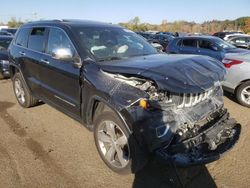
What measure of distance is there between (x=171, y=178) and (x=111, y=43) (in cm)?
221

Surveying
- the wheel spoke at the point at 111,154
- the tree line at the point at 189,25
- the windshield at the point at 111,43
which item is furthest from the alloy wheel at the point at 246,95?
the tree line at the point at 189,25

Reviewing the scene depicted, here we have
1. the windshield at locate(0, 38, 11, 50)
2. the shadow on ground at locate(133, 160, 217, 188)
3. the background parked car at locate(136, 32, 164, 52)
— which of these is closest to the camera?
the shadow on ground at locate(133, 160, 217, 188)

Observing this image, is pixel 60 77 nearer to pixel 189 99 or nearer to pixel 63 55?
pixel 63 55

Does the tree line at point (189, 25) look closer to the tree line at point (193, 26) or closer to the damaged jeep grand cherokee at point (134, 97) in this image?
the tree line at point (193, 26)

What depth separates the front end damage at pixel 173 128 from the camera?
2906 millimetres

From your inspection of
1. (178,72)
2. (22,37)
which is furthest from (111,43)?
(22,37)

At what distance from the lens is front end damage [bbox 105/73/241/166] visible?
2.91m

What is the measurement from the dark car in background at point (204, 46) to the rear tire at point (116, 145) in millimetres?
5998

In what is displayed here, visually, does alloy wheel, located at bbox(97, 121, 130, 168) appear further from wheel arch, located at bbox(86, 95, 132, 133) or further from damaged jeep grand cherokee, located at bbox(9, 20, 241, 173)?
wheel arch, located at bbox(86, 95, 132, 133)

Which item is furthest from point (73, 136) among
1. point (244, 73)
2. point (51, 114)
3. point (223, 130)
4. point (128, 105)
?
point (244, 73)

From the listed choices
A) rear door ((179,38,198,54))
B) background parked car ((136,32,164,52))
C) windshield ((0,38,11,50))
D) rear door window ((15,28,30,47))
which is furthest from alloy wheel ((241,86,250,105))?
windshield ((0,38,11,50))

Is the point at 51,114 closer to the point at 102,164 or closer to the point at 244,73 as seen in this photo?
the point at 102,164

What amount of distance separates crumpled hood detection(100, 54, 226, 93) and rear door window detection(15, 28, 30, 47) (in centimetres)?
274

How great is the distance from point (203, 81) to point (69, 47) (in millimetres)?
2022
